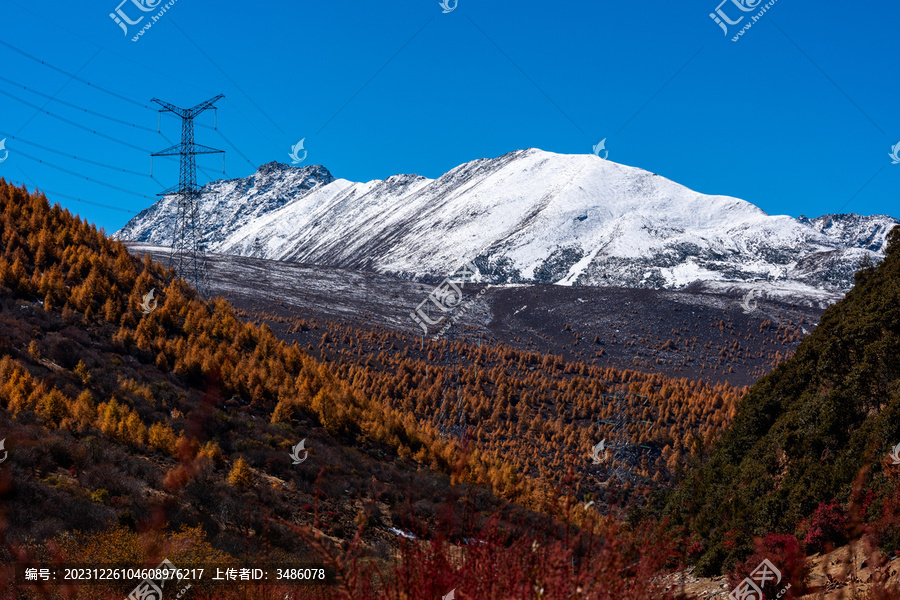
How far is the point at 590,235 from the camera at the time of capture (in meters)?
129

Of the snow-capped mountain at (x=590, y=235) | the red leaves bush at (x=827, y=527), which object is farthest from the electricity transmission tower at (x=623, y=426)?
the snow-capped mountain at (x=590, y=235)

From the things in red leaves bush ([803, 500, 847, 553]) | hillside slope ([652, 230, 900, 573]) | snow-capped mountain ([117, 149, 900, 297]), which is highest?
snow-capped mountain ([117, 149, 900, 297])

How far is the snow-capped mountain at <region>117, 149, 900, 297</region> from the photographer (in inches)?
4230

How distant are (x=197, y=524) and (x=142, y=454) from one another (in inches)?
183

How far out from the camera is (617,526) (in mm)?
2504

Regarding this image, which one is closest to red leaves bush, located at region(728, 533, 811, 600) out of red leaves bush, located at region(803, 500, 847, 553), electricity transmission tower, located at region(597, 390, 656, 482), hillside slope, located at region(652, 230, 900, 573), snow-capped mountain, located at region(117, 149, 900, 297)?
red leaves bush, located at region(803, 500, 847, 553)

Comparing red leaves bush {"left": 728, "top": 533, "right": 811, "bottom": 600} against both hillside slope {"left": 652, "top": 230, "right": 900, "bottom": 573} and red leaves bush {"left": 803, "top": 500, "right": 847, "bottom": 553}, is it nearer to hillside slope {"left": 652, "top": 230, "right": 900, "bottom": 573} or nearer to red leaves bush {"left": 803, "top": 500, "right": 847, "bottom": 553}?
red leaves bush {"left": 803, "top": 500, "right": 847, "bottom": 553}

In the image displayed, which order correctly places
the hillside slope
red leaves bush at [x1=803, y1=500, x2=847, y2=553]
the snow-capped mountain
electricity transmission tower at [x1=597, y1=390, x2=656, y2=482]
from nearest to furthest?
red leaves bush at [x1=803, y1=500, x2=847, y2=553] → the hillside slope → electricity transmission tower at [x1=597, y1=390, x2=656, y2=482] → the snow-capped mountain

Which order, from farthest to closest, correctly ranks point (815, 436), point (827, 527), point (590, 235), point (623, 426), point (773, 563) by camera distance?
point (590, 235) < point (623, 426) < point (815, 436) < point (827, 527) < point (773, 563)

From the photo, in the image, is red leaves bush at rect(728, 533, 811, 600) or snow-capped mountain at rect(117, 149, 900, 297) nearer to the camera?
red leaves bush at rect(728, 533, 811, 600)

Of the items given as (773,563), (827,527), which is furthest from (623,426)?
(773,563)

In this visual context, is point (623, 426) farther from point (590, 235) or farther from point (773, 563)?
point (590, 235)

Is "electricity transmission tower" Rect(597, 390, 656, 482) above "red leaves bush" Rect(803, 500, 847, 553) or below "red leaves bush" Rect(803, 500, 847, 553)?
above

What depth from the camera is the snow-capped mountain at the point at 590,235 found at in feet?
352
